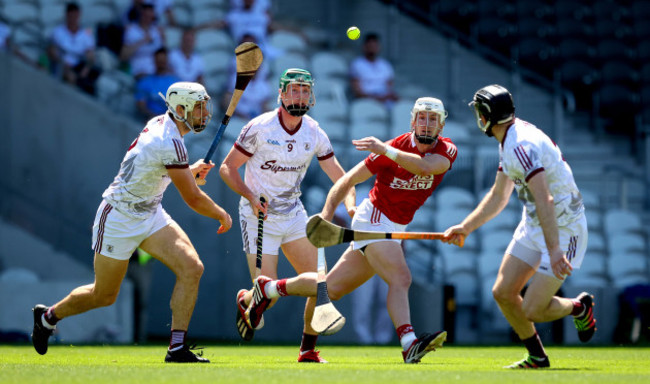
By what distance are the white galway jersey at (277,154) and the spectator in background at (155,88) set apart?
572cm

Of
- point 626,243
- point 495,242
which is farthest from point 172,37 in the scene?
point 626,243

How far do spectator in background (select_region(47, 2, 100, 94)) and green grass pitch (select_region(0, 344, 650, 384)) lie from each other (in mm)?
4556

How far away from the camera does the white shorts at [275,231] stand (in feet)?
29.5

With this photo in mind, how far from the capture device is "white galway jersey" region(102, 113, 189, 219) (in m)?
8.20

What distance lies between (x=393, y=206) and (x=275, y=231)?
1.07 meters

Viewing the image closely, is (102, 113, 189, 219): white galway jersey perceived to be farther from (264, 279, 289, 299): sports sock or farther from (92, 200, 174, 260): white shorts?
(264, 279, 289, 299): sports sock

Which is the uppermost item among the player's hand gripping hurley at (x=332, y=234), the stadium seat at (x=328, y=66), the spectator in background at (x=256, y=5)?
the spectator in background at (x=256, y=5)

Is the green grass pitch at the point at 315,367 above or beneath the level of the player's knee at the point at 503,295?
Result: beneath

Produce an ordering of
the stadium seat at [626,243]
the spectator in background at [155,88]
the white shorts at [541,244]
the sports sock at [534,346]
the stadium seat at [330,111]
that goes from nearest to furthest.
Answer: the white shorts at [541,244]
the sports sock at [534,346]
the spectator in background at [155,88]
the stadium seat at [626,243]
the stadium seat at [330,111]

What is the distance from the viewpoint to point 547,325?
14031 millimetres

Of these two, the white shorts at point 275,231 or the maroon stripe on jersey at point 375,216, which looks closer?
the maroon stripe on jersey at point 375,216

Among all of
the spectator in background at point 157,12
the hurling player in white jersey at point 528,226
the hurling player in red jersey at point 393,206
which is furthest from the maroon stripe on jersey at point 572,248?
the spectator in background at point 157,12

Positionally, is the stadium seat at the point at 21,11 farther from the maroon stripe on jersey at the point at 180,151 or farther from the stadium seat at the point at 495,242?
the maroon stripe on jersey at the point at 180,151

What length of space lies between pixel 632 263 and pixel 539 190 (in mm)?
8196
